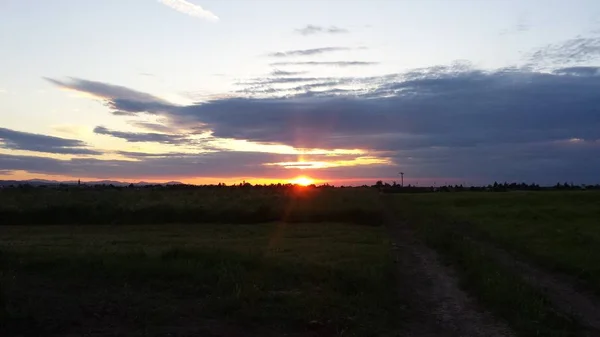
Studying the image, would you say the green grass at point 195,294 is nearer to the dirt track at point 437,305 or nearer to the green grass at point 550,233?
the dirt track at point 437,305

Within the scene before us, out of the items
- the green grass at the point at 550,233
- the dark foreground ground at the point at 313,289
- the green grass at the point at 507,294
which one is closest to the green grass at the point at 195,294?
the dark foreground ground at the point at 313,289

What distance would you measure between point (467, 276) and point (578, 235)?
36.2 feet

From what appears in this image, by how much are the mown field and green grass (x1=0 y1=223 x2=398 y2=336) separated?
8.39ft

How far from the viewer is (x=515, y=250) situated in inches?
930

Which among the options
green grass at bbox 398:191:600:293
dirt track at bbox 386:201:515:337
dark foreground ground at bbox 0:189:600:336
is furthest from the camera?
green grass at bbox 398:191:600:293

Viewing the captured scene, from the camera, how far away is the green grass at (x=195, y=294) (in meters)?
10.7

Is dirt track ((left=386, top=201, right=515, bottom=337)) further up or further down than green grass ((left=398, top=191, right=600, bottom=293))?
further down

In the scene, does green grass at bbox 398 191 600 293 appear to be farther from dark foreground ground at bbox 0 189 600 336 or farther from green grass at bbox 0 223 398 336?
green grass at bbox 0 223 398 336

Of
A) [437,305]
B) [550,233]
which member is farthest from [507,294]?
[550,233]

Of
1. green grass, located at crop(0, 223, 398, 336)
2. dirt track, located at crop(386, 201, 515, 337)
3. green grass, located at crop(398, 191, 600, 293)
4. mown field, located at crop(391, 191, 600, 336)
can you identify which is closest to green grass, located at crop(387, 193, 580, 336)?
mown field, located at crop(391, 191, 600, 336)

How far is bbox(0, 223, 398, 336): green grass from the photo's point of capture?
10.7 m

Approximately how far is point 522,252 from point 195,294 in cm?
1466

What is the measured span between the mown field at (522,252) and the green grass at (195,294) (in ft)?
8.39

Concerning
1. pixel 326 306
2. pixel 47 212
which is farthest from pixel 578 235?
pixel 47 212
